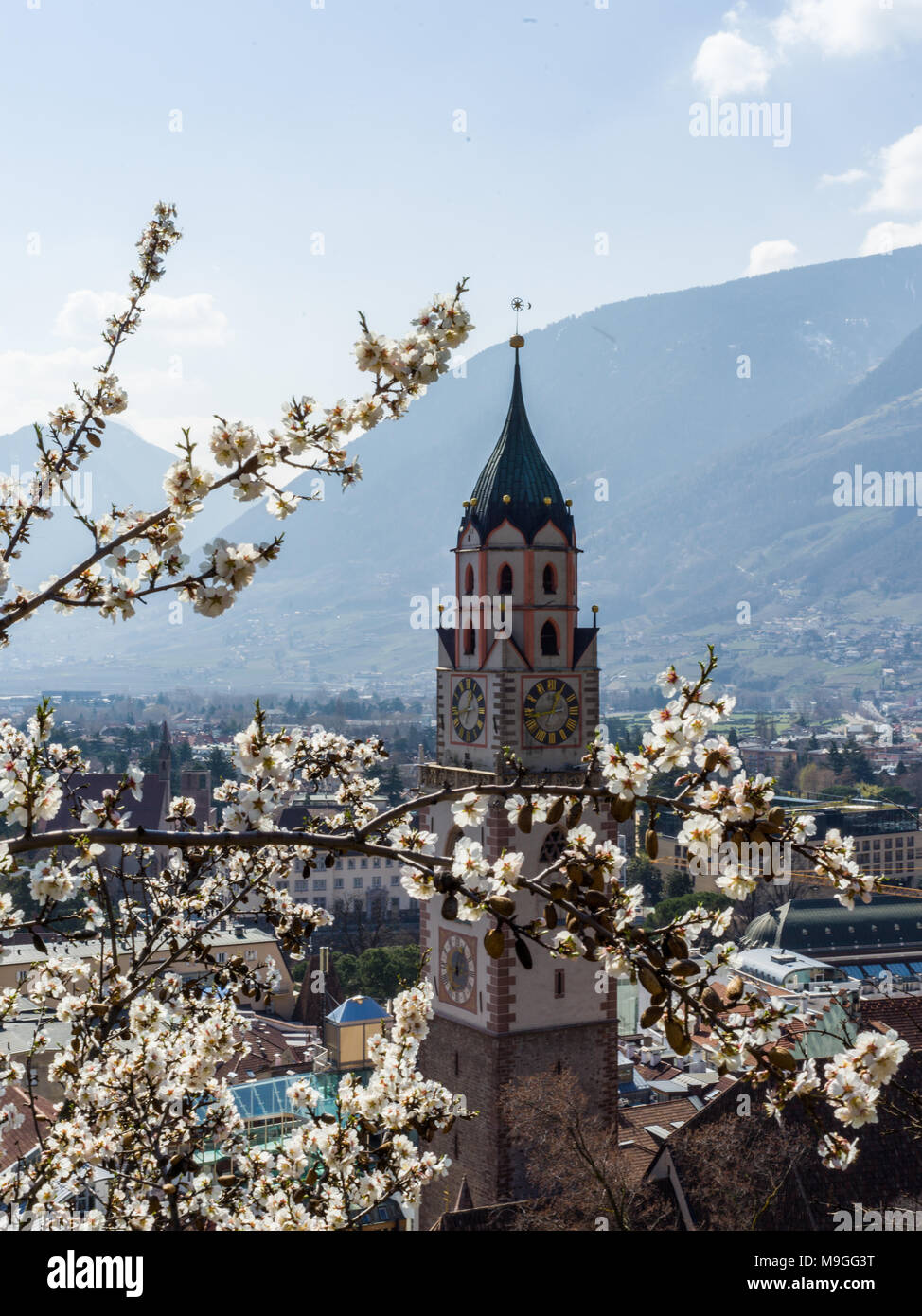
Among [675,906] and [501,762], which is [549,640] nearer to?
[501,762]

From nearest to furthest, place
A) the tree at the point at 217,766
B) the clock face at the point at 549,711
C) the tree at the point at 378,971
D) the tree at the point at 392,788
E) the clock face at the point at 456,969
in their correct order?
the clock face at the point at 456,969 → the clock face at the point at 549,711 → the tree at the point at 378,971 → the tree at the point at 217,766 → the tree at the point at 392,788

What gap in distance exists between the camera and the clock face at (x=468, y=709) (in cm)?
3191

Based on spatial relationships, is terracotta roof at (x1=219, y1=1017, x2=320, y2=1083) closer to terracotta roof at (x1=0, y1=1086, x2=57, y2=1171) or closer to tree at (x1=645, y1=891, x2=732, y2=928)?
terracotta roof at (x1=0, y1=1086, x2=57, y2=1171)

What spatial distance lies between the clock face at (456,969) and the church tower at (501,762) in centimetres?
→ 4

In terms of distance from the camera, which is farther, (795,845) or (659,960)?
(795,845)

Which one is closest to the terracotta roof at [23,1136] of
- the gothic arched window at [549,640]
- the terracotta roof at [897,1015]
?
the gothic arched window at [549,640]

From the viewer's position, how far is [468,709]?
32375 mm

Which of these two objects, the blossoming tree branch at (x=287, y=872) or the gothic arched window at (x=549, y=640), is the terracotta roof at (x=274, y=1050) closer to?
the gothic arched window at (x=549, y=640)

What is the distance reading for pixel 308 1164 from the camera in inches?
404

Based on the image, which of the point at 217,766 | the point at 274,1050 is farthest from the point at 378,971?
the point at 217,766

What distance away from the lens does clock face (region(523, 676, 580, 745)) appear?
31312 mm
